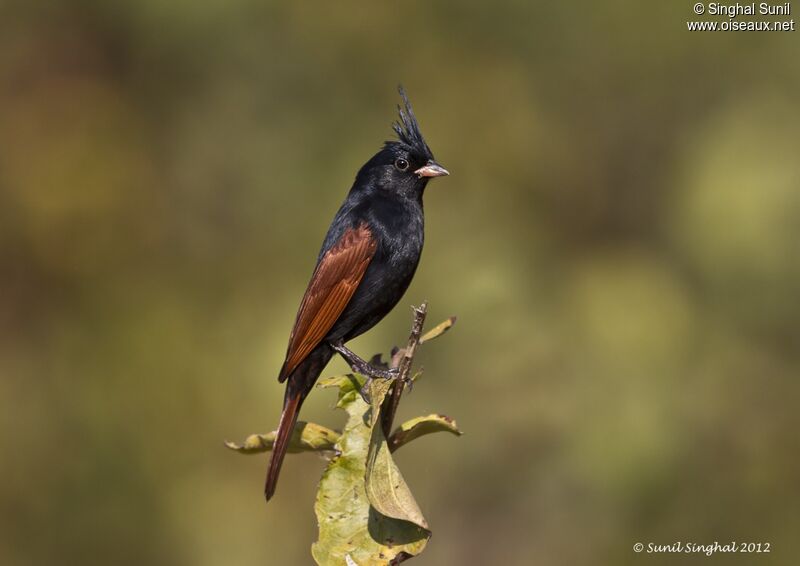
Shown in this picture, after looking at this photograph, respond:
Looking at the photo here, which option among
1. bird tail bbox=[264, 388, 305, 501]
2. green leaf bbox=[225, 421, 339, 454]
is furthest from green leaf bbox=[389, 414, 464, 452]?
bird tail bbox=[264, 388, 305, 501]

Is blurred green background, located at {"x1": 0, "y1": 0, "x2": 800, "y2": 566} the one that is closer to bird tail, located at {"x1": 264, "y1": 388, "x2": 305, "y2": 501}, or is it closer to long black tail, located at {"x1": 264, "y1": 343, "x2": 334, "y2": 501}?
long black tail, located at {"x1": 264, "y1": 343, "x2": 334, "y2": 501}

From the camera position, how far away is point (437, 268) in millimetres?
5797

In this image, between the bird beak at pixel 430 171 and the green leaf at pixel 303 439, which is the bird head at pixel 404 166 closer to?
the bird beak at pixel 430 171

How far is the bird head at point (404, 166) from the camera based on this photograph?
4.50 metres

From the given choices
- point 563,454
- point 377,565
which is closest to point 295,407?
point 377,565


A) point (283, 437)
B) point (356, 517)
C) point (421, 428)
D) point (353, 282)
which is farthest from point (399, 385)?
point (353, 282)

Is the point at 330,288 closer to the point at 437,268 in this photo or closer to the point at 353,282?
the point at 353,282

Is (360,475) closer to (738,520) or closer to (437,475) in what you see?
(437,475)

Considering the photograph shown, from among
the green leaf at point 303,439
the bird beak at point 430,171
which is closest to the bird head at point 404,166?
the bird beak at point 430,171

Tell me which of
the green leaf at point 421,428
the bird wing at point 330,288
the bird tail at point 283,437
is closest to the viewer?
the green leaf at point 421,428

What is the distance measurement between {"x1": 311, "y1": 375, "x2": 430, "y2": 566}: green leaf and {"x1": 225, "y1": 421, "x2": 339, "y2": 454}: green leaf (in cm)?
7

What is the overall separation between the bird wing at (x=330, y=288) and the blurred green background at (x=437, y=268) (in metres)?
1.14

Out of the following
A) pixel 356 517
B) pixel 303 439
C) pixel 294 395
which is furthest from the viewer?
pixel 294 395

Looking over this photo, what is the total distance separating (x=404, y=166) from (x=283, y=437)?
5.53ft
